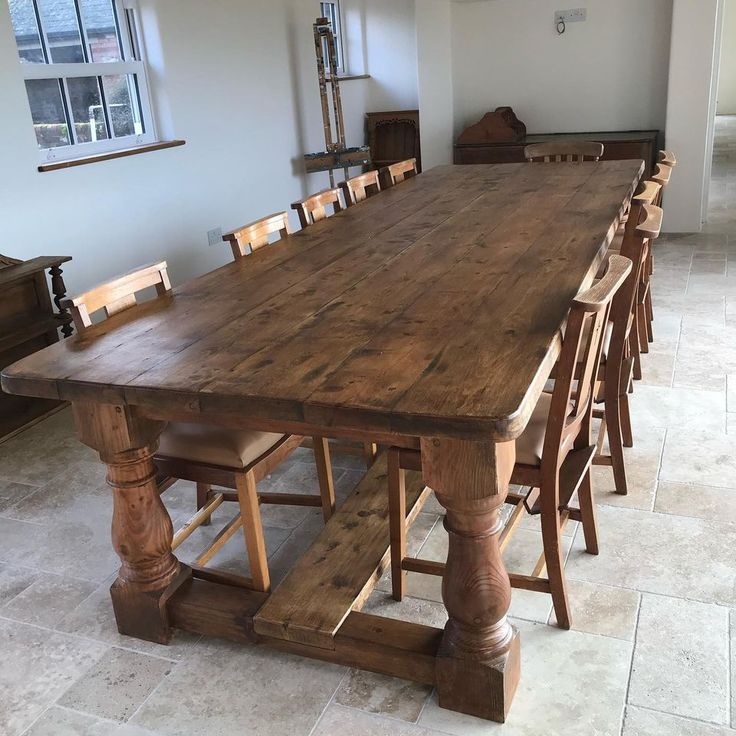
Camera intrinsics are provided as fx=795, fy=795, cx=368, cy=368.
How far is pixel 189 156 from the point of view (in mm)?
5316

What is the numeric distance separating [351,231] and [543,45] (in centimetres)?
450

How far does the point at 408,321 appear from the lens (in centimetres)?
204

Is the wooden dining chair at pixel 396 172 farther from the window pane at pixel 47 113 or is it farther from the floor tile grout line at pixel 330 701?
the floor tile grout line at pixel 330 701

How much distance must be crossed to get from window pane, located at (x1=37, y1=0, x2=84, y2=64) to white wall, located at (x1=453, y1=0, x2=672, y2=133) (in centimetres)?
362

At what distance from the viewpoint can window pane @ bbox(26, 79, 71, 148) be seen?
429 cm

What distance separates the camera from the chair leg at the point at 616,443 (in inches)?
104

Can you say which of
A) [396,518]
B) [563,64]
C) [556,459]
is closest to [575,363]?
[556,459]

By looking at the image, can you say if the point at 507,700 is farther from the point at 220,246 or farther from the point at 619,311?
the point at 220,246

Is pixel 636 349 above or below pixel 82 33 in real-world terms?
below

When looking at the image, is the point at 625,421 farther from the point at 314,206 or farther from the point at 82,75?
the point at 82,75

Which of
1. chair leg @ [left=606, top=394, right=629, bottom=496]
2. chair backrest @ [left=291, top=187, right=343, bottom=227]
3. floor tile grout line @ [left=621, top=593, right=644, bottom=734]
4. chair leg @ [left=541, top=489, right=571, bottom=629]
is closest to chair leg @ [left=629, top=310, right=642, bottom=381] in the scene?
chair leg @ [left=606, top=394, right=629, bottom=496]

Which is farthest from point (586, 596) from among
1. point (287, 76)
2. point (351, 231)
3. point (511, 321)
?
point (287, 76)

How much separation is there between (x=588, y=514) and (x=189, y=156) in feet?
13.0

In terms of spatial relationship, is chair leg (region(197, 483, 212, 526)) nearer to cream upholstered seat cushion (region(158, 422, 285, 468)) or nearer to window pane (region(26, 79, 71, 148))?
cream upholstered seat cushion (region(158, 422, 285, 468))
